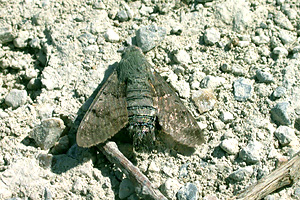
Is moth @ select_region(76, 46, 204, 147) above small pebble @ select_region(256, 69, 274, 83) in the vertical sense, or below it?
below

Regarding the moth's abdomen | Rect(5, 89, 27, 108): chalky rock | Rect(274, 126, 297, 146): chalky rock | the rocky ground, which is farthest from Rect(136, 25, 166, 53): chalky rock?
Rect(274, 126, 297, 146): chalky rock

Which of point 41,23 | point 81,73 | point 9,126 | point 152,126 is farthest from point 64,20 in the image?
point 152,126

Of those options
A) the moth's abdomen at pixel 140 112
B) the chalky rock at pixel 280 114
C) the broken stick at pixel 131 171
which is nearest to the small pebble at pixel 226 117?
the chalky rock at pixel 280 114

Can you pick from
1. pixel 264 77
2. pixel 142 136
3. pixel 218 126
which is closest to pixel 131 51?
pixel 142 136

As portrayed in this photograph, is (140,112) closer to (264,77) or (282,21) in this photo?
(264,77)

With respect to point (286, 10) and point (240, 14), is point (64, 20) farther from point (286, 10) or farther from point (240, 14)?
point (286, 10)

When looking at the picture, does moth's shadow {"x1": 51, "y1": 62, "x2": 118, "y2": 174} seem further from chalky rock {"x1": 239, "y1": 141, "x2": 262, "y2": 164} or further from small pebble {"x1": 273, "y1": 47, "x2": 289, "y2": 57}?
small pebble {"x1": 273, "y1": 47, "x2": 289, "y2": 57}
